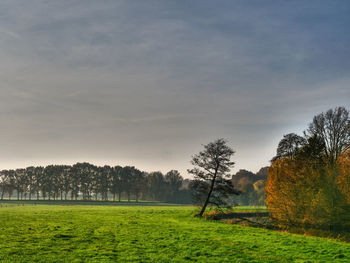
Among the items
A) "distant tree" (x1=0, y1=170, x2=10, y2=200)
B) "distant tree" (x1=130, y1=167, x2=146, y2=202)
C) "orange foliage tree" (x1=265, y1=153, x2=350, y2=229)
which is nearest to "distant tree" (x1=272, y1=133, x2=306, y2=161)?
"orange foliage tree" (x1=265, y1=153, x2=350, y2=229)

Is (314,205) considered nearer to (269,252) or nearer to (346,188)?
(346,188)

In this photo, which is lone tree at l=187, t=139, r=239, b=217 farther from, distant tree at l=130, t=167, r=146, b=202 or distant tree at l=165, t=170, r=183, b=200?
distant tree at l=165, t=170, r=183, b=200

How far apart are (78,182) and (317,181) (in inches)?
5215

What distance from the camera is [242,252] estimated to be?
66.3 ft

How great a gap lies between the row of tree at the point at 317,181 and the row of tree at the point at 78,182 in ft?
372

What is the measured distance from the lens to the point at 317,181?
3728 cm

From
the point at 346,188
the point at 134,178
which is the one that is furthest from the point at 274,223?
the point at 134,178

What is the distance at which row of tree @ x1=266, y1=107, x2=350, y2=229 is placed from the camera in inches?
1367

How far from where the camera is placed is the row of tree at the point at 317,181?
34719 mm

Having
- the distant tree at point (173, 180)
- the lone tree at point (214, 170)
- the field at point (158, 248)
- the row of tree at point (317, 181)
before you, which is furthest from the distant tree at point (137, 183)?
the field at point (158, 248)

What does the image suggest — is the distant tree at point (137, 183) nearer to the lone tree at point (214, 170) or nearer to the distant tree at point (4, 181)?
the distant tree at point (4, 181)

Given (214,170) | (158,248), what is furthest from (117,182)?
(158,248)

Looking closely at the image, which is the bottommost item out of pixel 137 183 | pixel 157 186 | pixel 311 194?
pixel 157 186

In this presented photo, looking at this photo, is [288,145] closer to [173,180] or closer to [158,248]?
[158,248]
